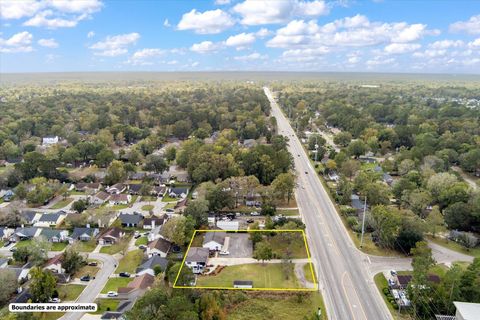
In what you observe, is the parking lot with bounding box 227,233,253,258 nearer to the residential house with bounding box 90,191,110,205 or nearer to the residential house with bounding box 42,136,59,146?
the residential house with bounding box 90,191,110,205

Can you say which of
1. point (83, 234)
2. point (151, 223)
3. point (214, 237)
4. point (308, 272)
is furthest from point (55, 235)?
point (308, 272)

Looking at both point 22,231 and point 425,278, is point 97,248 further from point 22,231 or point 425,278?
point 425,278

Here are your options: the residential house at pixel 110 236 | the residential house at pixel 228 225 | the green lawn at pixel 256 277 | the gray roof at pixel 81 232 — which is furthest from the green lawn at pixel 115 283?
the residential house at pixel 228 225

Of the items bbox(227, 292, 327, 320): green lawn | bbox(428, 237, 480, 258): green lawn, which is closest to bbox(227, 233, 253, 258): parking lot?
bbox(227, 292, 327, 320): green lawn

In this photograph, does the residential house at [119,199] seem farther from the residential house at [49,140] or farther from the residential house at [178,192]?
the residential house at [49,140]

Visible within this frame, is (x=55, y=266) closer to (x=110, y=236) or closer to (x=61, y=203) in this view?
(x=110, y=236)

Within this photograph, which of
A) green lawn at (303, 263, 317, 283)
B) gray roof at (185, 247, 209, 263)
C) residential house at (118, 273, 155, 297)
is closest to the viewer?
residential house at (118, 273, 155, 297)
